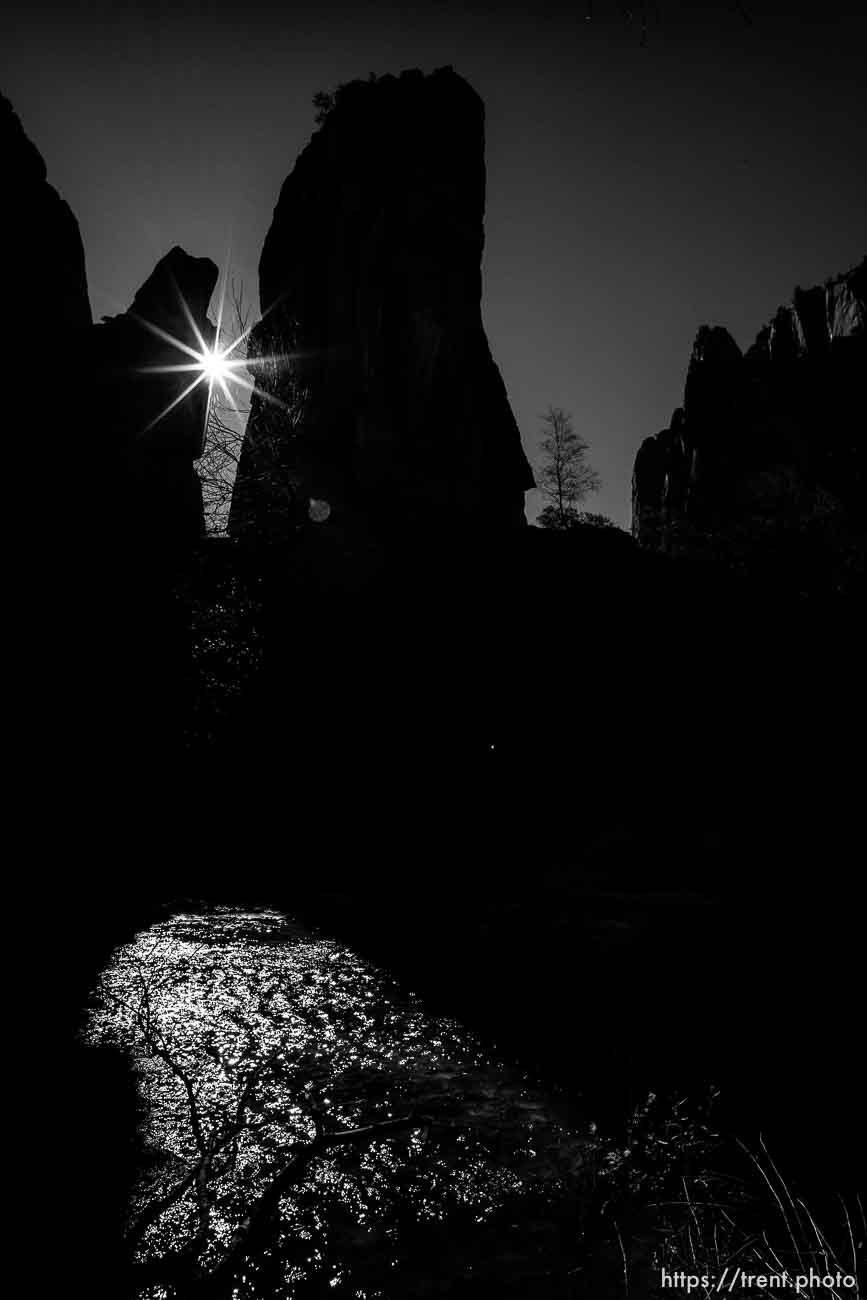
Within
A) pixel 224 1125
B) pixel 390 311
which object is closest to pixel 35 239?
pixel 390 311

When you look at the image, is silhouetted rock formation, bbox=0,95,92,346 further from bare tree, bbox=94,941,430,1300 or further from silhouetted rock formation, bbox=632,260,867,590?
silhouetted rock formation, bbox=632,260,867,590

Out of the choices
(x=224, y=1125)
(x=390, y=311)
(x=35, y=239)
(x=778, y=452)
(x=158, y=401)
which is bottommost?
(x=224, y=1125)

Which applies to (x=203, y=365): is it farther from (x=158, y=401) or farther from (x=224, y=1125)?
(x=224, y=1125)

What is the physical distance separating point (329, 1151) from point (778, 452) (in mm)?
50280

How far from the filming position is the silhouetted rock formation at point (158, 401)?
21.4 m

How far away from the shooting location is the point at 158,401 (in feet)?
79.0

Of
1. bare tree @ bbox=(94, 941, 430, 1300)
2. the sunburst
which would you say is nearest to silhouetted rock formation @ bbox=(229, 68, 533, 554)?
the sunburst

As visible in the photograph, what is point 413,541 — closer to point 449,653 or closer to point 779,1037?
point 449,653

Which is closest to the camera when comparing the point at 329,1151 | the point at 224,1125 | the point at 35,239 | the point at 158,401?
the point at 329,1151

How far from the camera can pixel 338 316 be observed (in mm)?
32312

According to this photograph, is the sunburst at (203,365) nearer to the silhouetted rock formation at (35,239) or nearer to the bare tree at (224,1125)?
the silhouetted rock formation at (35,239)

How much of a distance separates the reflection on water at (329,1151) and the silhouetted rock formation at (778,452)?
24896 millimetres

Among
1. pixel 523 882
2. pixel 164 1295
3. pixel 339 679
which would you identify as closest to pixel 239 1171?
pixel 164 1295

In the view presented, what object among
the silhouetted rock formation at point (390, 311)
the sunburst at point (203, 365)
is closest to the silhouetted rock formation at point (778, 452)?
the silhouetted rock formation at point (390, 311)
